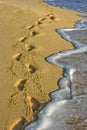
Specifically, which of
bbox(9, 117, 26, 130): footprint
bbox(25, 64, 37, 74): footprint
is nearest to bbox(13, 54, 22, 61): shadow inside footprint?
bbox(25, 64, 37, 74): footprint

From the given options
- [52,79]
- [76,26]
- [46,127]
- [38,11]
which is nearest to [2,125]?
[46,127]

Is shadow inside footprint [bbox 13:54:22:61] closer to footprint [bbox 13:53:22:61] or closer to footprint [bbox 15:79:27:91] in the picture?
footprint [bbox 13:53:22:61]

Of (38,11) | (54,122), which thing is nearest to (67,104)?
(54,122)

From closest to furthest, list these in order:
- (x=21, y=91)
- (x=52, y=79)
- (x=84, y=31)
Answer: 1. (x=21, y=91)
2. (x=52, y=79)
3. (x=84, y=31)

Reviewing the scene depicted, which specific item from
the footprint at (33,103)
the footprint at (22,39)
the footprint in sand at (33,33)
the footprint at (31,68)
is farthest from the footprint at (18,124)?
the footprint in sand at (33,33)

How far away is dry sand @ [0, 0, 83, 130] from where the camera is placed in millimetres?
3807

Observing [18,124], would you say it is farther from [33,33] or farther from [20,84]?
[33,33]

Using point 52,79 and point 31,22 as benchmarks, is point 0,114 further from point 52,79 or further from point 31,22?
point 31,22

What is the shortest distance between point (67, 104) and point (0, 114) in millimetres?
750

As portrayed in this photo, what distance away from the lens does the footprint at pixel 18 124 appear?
347cm

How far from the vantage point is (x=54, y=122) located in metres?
3.53

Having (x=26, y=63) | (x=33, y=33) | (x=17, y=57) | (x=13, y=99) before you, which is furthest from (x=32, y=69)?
(x=33, y=33)

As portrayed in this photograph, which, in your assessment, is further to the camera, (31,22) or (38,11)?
→ (38,11)

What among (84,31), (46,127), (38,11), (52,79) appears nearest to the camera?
(46,127)
